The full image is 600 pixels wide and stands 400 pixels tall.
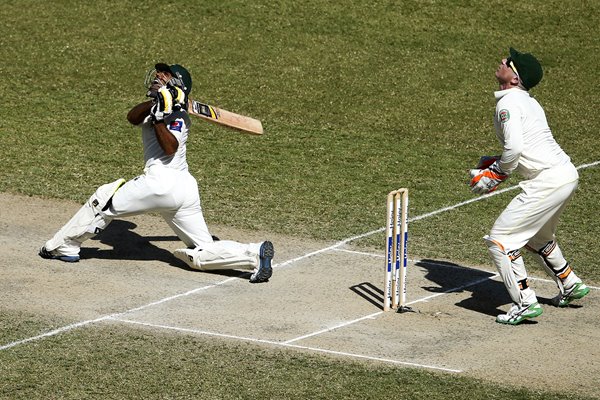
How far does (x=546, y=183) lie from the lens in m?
10.7

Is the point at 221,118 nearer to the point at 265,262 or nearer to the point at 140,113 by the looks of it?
the point at 140,113

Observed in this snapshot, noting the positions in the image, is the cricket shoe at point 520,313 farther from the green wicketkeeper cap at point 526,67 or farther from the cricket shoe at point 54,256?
the cricket shoe at point 54,256

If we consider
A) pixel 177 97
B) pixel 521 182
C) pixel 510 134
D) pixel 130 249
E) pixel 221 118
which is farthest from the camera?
pixel 130 249

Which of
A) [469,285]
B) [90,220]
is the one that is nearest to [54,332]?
[90,220]

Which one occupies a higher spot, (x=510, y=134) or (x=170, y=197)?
(x=510, y=134)

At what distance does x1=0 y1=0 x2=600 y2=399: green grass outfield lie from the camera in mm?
9352

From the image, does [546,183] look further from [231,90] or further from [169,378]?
[231,90]

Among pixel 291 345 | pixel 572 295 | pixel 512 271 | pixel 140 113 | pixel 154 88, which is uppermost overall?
pixel 154 88

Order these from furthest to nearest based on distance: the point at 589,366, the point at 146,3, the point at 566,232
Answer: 1. the point at 146,3
2. the point at 566,232
3. the point at 589,366

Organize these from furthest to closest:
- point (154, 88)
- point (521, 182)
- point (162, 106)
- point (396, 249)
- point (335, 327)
→ point (154, 88) < point (162, 106) < point (521, 182) < point (396, 249) < point (335, 327)

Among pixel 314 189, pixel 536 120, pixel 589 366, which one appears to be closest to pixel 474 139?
pixel 314 189

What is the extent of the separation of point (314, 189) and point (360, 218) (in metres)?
1.25

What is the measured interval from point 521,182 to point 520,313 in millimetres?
1199

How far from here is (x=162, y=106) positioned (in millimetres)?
11078
